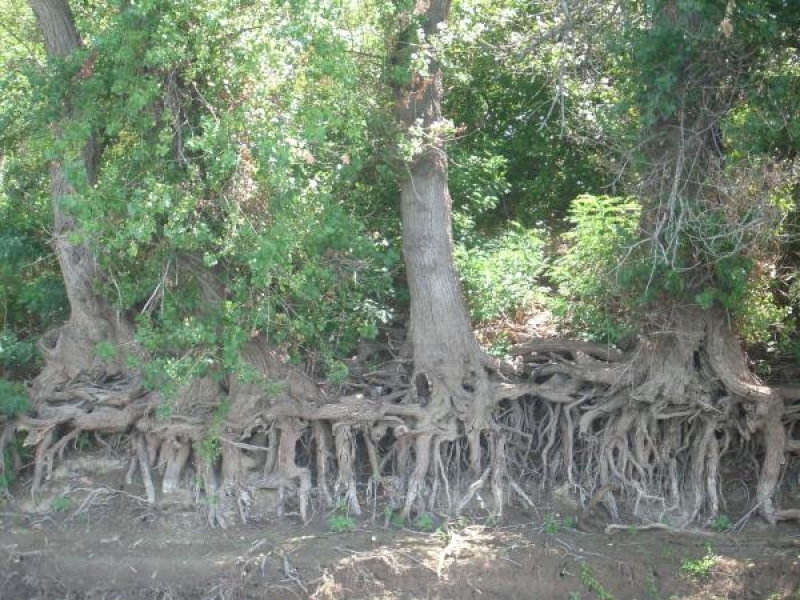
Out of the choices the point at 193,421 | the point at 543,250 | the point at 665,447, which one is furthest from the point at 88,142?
the point at 665,447

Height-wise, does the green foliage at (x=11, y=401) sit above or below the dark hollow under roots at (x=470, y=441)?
above

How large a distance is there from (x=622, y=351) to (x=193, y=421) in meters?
4.55

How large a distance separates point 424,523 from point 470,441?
99 centimetres

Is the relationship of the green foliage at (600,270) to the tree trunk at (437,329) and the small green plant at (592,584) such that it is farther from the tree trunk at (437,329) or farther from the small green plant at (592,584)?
the small green plant at (592,584)

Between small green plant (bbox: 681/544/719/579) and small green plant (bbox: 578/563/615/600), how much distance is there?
772mm

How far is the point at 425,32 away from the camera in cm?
1138

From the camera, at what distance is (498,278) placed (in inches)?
473

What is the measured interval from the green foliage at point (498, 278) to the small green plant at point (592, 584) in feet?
9.52

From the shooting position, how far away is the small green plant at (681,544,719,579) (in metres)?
10.7

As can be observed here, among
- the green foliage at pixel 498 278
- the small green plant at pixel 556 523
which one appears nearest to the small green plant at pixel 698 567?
the small green plant at pixel 556 523

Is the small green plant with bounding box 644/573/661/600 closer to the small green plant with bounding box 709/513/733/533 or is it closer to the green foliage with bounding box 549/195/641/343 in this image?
the small green plant with bounding box 709/513/733/533

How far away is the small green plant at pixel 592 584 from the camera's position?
1052cm

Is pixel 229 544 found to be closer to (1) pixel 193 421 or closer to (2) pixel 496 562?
(1) pixel 193 421

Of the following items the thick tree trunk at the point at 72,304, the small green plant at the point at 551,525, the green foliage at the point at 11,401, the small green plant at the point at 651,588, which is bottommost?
the small green plant at the point at 651,588
